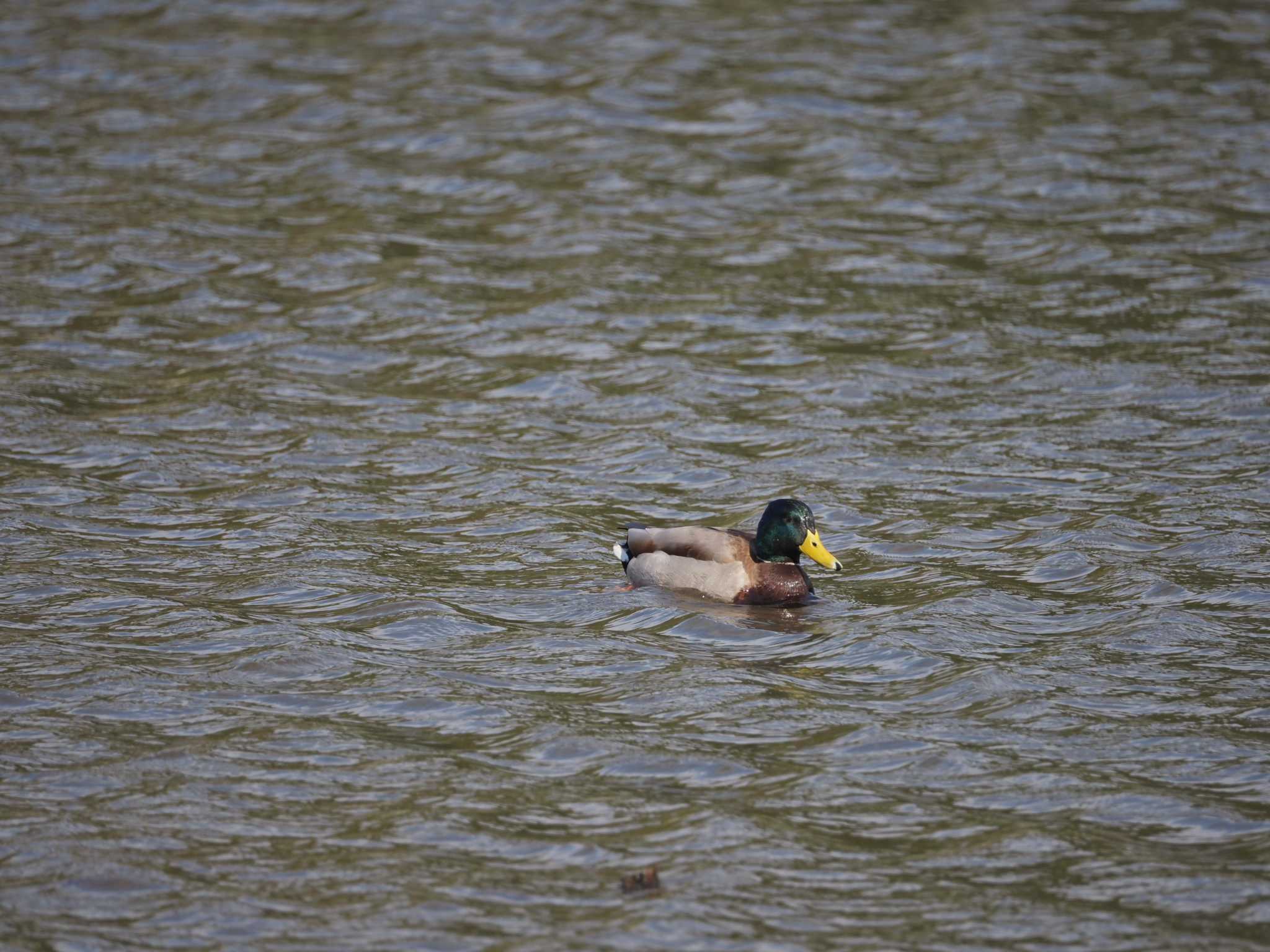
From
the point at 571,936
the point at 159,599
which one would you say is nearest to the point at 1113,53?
the point at 159,599

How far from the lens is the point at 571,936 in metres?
6.21

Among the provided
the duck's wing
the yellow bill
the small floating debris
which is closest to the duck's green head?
the yellow bill

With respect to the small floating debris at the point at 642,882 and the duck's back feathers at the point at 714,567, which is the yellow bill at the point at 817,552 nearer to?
the duck's back feathers at the point at 714,567

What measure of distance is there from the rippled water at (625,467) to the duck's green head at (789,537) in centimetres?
32

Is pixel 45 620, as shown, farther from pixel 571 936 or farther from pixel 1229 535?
pixel 1229 535

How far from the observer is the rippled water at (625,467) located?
22.4 feet

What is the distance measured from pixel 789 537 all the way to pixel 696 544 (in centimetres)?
56

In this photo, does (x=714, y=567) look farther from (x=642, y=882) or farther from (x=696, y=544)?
(x=642, y=882)

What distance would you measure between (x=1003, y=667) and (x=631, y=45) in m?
14.0

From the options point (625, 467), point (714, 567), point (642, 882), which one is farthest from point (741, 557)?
point (642, 882)

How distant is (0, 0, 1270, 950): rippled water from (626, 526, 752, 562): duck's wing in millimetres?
320

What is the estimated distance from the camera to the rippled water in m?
6.82

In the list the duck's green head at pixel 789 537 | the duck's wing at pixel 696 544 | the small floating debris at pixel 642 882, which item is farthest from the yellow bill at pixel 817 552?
the small floating debris at pixel 642 882

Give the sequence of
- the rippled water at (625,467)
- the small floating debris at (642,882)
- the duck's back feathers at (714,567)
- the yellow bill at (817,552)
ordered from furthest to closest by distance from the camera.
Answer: the duck's back feathers at (714,567)
the yellow bill at (817,552)
the rippled water at (625,467)
the small floating debris at (642,882)
